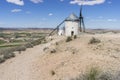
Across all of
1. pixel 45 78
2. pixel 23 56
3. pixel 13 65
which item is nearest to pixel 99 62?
pixel 45 78

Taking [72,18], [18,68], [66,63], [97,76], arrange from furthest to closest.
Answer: [72,18]
[18,68]
[66,63]
[97,76]

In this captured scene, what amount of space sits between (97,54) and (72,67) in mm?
2963

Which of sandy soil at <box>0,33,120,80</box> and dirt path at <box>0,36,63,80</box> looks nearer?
sandy soil at <box>0,33,120,80</box>

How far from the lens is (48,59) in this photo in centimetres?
2256

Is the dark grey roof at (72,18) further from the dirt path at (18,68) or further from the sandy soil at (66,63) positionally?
the dirt path at (18,68)

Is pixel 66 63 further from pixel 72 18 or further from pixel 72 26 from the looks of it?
pixel 72 18

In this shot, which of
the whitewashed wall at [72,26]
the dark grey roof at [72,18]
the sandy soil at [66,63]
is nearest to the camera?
the sandy soil at [66,63]

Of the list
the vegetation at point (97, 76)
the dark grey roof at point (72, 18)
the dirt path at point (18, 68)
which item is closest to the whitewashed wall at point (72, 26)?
the dark grey roof at point (72, 18)

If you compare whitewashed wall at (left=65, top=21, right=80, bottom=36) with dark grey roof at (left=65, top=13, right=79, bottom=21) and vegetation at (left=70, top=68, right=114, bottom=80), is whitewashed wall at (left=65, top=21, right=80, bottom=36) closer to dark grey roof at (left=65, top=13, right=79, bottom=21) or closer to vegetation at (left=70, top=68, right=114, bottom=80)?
dark grey roof at (left=65, top=13, right=79, bottom=21)

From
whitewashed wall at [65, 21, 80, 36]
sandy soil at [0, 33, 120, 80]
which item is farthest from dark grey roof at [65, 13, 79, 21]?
sandy soil at [0, 33, 120, 80]

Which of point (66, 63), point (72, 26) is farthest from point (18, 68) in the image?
point (72, 26)

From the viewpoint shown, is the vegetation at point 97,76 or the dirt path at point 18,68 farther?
the dirt path at point 18,68

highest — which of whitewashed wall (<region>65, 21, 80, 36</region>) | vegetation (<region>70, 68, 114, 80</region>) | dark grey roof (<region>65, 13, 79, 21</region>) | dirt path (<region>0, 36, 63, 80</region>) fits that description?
dark grey roof (<region>65, 13, 79, 21</region>)

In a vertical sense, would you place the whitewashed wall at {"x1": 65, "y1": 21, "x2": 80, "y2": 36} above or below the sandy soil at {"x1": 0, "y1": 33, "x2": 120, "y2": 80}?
above
